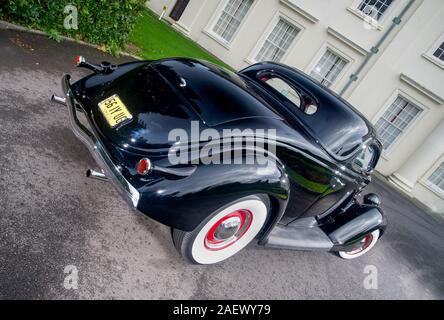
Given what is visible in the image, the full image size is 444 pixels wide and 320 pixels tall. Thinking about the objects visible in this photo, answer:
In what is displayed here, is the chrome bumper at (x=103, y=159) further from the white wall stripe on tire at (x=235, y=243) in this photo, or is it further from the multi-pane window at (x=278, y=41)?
the multi-pane window at (x=278, y=41)

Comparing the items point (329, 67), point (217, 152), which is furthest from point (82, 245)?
point (329, 67)

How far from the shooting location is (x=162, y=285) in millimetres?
Result: 2791

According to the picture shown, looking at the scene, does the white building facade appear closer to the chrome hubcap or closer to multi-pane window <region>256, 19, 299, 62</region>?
multi-pane window <region>256, 19, 299, 62</region>

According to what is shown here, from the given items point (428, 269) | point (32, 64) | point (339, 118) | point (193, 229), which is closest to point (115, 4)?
point (32, 64)

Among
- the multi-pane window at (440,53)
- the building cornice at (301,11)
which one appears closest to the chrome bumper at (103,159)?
the building cornice at (301,11)

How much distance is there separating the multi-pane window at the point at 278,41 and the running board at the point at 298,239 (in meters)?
11.1

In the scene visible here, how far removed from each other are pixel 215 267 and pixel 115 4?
5.34 meters

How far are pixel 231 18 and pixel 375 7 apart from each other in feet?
18.6

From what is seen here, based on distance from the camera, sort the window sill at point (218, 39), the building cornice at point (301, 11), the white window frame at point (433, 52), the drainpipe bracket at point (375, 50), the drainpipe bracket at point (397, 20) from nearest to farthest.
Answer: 1. the white window frame at point (433, 52)
2. the drainpipe bracket at point (397, 20)
3. the drainpipe bracket at point (375, 50)
4. the building cornice at point (301, 11)
5. the window sill at point (218, 39)

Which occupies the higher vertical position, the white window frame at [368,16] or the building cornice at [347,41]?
the white window frame at [368,16]

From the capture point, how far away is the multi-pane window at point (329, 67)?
43.0 ft

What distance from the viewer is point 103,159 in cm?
280

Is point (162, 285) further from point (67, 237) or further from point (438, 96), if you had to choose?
point (438, 96)

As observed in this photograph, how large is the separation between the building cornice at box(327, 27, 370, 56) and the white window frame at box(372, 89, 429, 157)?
76.7 inches
